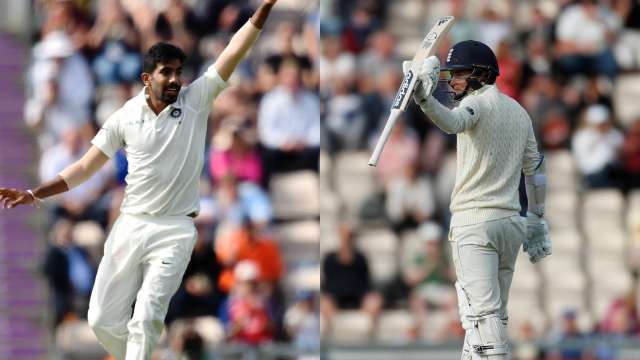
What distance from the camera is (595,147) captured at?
64.7 feet

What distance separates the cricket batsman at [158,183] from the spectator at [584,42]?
1004cm

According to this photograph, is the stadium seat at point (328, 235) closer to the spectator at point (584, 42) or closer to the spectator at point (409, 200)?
the spectator at point (409, 200)

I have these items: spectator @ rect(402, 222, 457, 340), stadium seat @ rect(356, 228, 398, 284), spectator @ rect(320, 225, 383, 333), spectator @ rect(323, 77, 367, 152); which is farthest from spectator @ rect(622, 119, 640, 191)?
spectator @ rect(320, 225, 383, 333)

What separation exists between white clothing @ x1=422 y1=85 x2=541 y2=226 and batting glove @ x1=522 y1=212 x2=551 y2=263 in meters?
0.46

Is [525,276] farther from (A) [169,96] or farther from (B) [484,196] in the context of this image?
(A) [169,96]

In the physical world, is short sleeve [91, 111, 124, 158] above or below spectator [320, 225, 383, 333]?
above

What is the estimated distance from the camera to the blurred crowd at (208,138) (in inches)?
665

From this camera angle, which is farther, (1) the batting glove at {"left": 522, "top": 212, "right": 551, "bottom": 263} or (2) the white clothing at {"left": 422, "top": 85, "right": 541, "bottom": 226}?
(1) the batting glove at {"left": 522, "top": 212, "right": 551, "bottom": 263}

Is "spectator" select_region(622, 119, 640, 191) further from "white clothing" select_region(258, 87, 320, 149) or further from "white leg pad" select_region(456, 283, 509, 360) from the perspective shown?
"white leg pad" select_region(456, 283, 509, 360)

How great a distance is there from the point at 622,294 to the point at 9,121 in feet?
24.6

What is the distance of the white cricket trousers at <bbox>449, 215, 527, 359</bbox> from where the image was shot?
10516 mm

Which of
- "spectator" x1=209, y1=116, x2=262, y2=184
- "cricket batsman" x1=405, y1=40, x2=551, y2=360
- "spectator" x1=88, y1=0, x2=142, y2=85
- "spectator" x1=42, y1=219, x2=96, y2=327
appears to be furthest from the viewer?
"spectator" x1=88, y1=0, x2=142, y2=85

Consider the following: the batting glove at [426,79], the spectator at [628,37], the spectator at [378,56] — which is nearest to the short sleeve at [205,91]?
the batting glove at [426,79]

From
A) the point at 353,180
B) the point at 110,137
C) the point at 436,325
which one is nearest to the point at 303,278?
the point at 436,325
